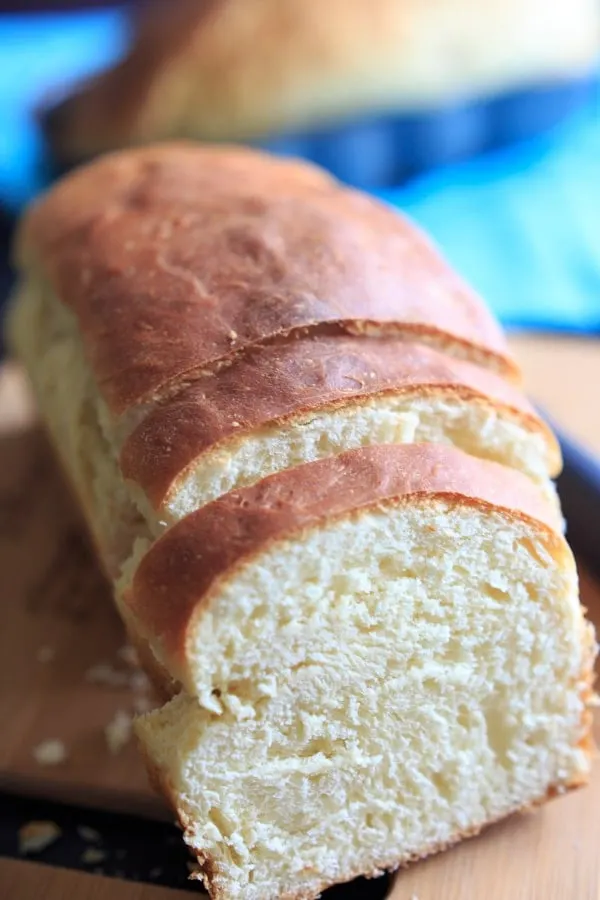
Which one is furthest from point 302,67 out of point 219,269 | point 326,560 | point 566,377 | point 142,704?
point 326,560

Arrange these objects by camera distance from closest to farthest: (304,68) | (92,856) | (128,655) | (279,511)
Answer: (279,511)
(92,856)
(128,655)
(304,68)

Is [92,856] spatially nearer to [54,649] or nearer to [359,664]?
[54,649]

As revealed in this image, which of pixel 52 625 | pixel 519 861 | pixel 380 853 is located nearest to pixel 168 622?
pixel 380 853

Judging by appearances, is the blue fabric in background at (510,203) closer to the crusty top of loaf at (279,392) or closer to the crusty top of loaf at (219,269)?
the crusty top of loaf at (219,269)

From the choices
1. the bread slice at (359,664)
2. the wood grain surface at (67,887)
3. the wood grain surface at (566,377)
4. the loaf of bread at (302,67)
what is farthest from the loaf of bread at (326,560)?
the loaf of bread at (302,67)

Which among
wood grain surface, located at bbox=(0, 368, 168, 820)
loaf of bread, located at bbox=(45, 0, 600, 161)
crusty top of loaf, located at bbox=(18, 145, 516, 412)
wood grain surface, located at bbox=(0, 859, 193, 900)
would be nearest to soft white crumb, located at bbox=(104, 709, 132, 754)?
wood grain surface, located at bbox=(0, 368, 168, 820)

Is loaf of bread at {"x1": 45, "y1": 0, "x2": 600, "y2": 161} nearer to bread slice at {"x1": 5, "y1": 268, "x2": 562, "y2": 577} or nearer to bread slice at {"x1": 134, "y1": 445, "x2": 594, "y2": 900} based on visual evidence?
bread slice at {"x1": 5, "y1": 268, "x2": 562, "y2": 577}
